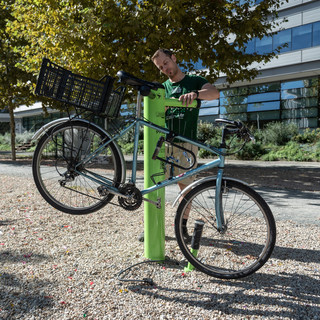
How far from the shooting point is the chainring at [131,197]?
2717 millimetres

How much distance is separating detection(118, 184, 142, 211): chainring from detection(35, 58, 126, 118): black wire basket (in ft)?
2.13

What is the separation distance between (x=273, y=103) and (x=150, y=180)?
2001 cm

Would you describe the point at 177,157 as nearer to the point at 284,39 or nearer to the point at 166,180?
the point at 166,180

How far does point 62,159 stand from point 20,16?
27.9 feet

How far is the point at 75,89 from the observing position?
2.63 metres

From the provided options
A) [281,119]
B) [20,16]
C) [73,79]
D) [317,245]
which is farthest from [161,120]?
[281,119]

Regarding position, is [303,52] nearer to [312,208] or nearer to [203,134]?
[203,134]

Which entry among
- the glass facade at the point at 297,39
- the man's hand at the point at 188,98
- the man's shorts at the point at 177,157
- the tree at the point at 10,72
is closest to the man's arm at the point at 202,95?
the man's hand at the point at 188,98

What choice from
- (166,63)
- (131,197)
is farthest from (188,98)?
(131,197)

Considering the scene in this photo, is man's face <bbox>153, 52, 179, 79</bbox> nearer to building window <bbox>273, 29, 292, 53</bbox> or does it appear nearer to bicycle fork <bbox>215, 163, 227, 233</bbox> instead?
bicycle fork <bbox>215, 163, 227, 233</bbox>

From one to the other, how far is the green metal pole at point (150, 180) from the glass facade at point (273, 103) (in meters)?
19.3

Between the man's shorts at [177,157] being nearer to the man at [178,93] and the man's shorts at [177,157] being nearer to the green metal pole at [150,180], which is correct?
the man at [178,93]

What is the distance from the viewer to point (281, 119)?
20906 millimetres

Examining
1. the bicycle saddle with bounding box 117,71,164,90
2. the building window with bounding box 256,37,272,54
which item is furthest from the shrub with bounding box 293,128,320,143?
the bicycle saddle with bounding box 117,71,164,90
